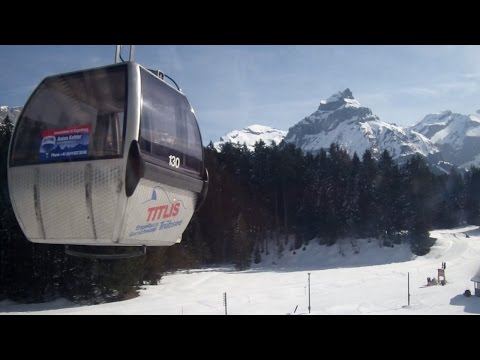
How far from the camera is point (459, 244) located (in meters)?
39.0

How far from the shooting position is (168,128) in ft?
13.4

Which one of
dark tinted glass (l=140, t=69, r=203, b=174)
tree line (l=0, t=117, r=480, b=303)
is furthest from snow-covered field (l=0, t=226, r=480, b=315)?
dark tinted glass (l=140, t=69, r=203, b=174)

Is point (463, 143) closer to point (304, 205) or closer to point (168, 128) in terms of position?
point (304, 205)

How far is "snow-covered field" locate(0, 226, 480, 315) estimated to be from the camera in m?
18.0

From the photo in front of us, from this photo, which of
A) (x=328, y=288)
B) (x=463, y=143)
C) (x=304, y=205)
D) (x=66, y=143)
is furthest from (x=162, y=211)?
(x=463, y=143)

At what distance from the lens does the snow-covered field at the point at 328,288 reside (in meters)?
18.0

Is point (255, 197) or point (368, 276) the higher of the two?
point (255, 197)

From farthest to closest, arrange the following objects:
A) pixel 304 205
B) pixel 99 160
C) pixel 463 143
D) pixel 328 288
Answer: pixel 463 143 < pixel 304 205 < pixel 328 288 < pixel 99 160

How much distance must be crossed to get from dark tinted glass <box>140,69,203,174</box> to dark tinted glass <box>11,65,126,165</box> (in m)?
0.23

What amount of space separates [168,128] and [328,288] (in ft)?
71.9

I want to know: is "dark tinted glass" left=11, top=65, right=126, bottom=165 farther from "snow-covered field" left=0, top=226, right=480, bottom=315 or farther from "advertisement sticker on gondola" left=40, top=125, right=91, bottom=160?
"snow-covered field" left=0, top=226, right=480, bottom=315
